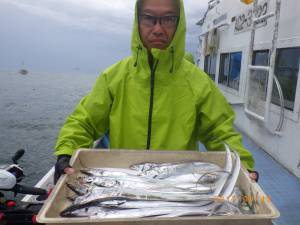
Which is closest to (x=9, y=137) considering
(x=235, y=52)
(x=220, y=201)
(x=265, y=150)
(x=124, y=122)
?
(x=235, y=52)

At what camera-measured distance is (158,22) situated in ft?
7.37

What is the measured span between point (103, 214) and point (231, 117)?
1.22 m

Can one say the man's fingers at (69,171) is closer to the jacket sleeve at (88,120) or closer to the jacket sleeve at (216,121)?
the jacket sleeve at (88,120)

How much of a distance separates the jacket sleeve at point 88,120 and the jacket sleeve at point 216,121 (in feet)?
2.29

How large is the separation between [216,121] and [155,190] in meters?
0.75

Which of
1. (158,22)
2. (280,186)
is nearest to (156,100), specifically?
(158,22)

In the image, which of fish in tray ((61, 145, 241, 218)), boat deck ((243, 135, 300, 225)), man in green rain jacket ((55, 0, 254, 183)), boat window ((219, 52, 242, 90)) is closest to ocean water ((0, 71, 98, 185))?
boat window ((219, 52, 242, 90))

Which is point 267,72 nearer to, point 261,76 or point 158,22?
point 261,76

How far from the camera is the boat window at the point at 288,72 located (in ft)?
14.5

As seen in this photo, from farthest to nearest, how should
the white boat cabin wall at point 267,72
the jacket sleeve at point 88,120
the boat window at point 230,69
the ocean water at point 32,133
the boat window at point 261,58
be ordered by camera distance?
the ocean water at point 32,133
the boat window at point 230,69
the boat window at point 261,58
the white boat cabin wall at point 267,72
the jacket sleeve at point 88,120

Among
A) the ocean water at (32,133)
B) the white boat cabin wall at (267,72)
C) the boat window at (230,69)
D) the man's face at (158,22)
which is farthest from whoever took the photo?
the ocean water at (32,133)

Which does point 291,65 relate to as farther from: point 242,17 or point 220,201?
point 220,201

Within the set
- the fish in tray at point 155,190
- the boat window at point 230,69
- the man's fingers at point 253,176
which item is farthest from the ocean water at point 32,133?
the man's fingers at point 253,176

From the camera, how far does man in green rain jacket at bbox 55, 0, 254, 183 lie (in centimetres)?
224
